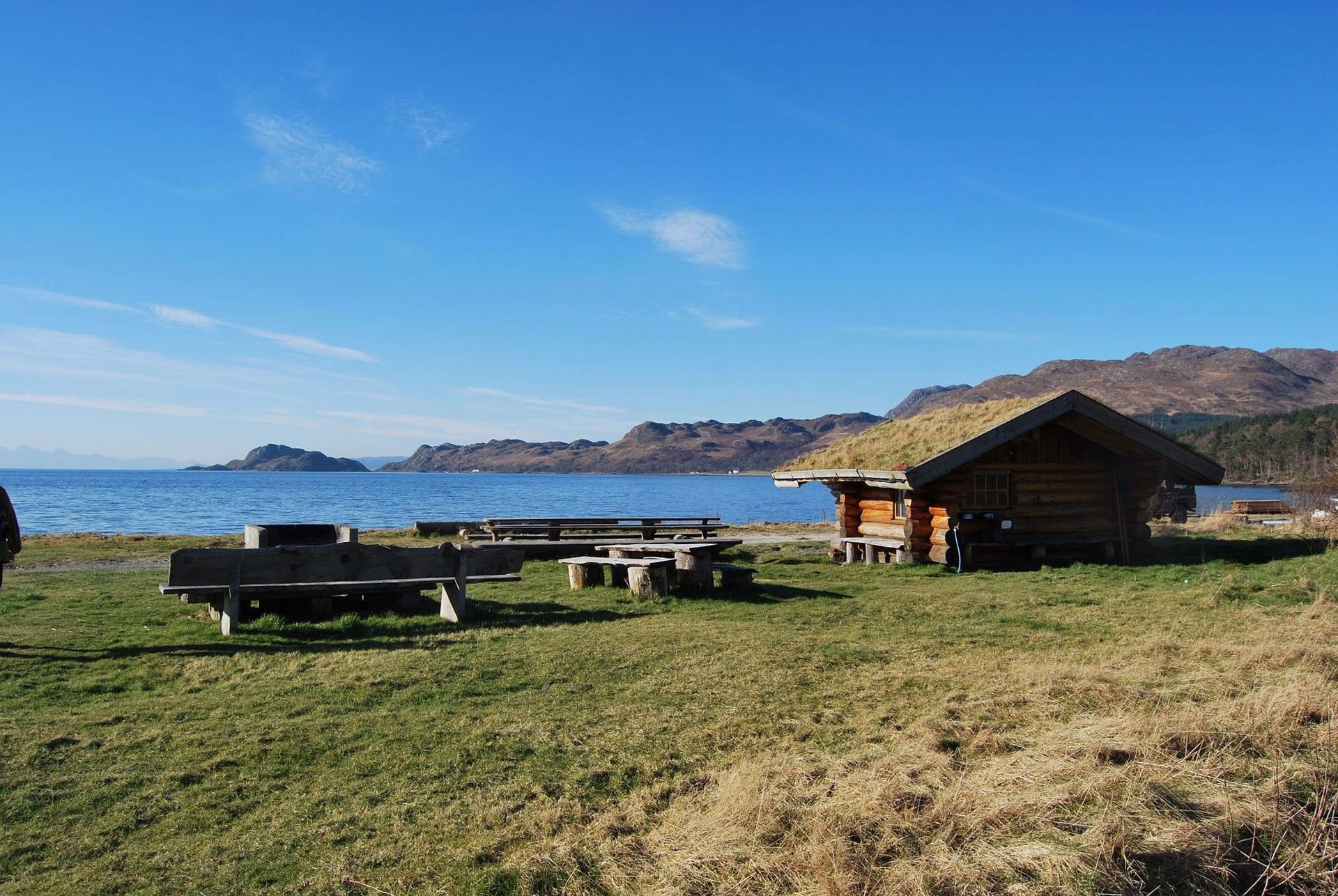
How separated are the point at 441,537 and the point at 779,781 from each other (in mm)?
25608

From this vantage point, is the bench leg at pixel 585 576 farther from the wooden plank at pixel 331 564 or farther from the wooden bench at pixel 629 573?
the wooden plank at pixel 331 564

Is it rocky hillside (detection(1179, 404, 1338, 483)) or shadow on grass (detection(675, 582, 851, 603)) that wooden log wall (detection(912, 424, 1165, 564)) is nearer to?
shadow on grass (detection(675, 582, 851, 603))

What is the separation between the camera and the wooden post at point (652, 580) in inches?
527

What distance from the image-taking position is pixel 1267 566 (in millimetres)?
15203

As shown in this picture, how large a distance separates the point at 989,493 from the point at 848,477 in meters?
2.93

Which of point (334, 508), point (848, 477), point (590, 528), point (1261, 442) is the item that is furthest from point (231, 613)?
point (1261, 442)

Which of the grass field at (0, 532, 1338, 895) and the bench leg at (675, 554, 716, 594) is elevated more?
the bench leg at (675, 554, 716, 594)

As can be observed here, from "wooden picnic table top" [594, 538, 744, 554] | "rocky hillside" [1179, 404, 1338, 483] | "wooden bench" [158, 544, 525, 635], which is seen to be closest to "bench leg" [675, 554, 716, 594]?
"wooden picnic table top" [594, 538, 744, 554]

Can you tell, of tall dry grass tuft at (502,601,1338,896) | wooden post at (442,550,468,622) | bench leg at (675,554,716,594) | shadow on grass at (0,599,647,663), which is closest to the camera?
tall dry grass tuft at (502,601,1338,896)

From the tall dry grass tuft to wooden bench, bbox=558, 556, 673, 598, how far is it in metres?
7.23

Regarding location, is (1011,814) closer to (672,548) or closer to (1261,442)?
(672,548)

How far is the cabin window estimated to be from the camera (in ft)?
58.7

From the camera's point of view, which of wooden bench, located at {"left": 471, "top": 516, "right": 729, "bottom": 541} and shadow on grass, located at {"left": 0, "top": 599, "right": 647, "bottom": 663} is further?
wooden bench, located at {"left": 471, "top": 516, "right": 729, "bottom": 541}

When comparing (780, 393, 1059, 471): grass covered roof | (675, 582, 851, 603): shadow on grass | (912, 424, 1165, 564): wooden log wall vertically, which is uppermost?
(780, 393, 1059, 471): grass covered roof
